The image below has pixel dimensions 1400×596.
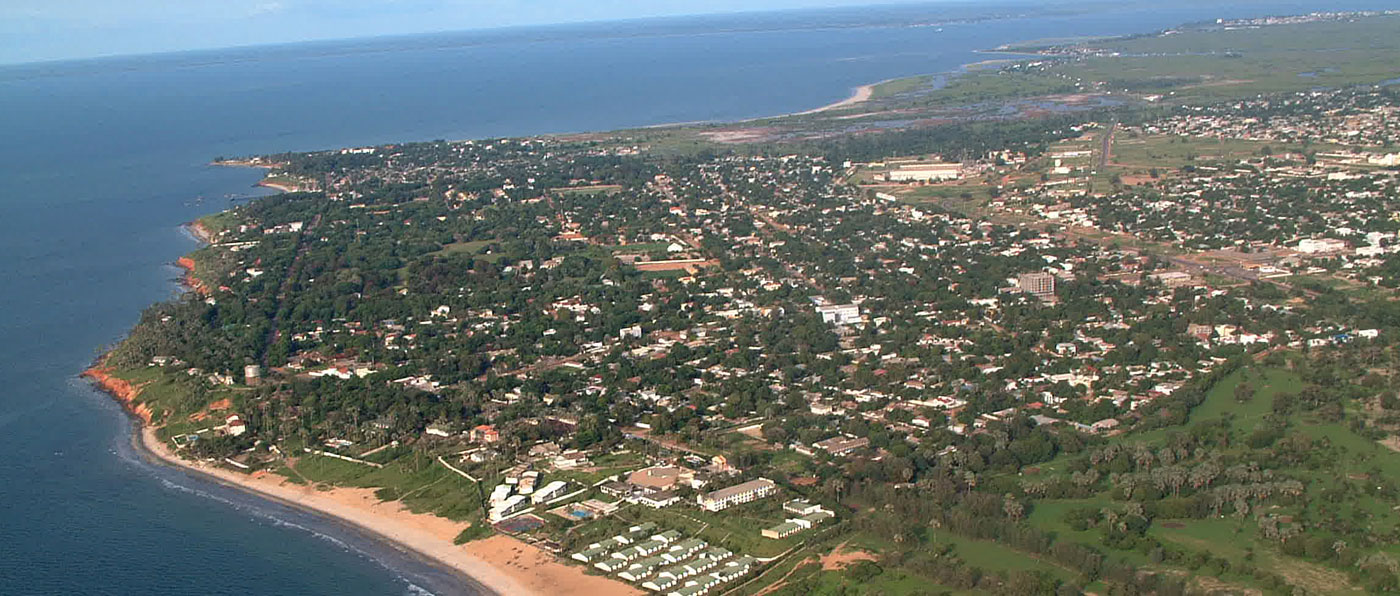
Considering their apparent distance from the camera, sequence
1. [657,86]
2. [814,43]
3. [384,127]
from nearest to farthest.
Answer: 1. [384,127]
2. [657,86]
3. [814,43]

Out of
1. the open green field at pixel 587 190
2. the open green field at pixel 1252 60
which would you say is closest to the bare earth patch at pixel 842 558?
the open green field at pixel 587 190

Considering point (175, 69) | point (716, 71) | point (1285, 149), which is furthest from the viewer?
point (175, 69)

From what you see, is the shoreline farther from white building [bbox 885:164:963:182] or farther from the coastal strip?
white building [bbox 885:164:963:182]

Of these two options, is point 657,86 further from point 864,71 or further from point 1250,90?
point 1250,90

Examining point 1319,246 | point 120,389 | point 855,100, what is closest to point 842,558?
point 120,389

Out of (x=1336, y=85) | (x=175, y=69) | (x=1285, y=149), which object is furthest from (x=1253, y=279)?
(x=175, y=69)

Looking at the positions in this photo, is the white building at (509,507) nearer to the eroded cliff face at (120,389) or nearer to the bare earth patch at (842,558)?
the bare earth patch at (842,558)

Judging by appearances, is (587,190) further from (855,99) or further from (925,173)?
(855,99)

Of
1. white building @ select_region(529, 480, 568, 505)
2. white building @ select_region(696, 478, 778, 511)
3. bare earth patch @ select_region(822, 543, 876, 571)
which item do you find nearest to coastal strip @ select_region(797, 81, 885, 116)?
white building @ select_region(529, 480, 568, 505)
